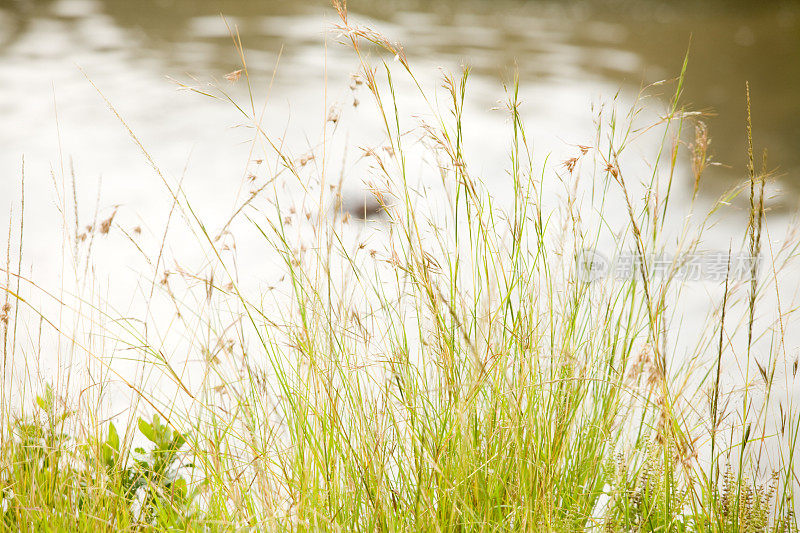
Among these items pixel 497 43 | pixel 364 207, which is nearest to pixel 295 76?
pixel 497 43

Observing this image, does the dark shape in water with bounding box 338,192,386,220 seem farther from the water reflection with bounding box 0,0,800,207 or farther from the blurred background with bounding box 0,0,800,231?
the water reflection with bounding box 0,0,800,207

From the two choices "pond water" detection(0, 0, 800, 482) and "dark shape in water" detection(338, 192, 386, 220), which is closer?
"dark shape in water" detection(338, 192, 386, 220)

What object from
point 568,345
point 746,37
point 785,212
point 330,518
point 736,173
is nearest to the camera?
point 330,518

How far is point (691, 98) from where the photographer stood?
3795mm

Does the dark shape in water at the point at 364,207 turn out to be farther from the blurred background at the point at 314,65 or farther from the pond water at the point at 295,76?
the blurred background at the point at 314,65

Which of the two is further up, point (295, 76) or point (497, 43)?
point (497, 43)

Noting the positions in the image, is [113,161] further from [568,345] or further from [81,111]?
[568,345]

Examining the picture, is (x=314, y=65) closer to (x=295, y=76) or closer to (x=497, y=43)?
(x=295, y=76)

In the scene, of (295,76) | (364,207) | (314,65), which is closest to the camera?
(364,207)

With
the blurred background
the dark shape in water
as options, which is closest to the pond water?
Result: the blurred background

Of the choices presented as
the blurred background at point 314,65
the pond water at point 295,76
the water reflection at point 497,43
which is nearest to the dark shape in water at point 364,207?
the pond water at point 295,76

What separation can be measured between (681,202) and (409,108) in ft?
4.59

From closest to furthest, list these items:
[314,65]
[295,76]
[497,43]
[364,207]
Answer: [364,207] < [295,76] < [314,65] < [497,43]

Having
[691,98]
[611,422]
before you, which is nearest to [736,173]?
[691,98]
